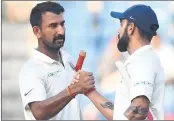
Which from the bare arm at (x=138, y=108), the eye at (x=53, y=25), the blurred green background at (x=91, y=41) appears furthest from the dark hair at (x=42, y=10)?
the blurred green background at (x=91, y=41)

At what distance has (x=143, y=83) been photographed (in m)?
2.91

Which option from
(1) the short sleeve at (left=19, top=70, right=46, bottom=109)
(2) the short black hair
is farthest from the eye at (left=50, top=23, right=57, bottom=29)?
(2) the short black hair

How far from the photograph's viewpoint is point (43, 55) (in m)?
3.61

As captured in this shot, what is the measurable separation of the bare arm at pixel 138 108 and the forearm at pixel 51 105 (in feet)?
1.68

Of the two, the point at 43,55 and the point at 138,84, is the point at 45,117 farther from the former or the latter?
the point at 138,84

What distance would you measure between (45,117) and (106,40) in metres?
1.81

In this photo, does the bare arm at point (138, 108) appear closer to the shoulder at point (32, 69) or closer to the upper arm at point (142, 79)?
the upper arm at point (142, 79)

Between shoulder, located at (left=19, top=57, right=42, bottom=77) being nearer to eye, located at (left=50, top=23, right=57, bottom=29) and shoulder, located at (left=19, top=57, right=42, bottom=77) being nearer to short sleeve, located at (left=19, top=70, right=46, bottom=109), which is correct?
short sleeve, located at (left=19, top=70, right=46, bottom=109)

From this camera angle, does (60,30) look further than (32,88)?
Yes

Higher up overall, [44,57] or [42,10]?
[42,10]

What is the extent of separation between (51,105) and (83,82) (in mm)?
251

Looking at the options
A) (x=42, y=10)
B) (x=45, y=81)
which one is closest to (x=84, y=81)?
(x=45, y=81)

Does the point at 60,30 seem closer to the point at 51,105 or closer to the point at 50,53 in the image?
the point at 50,53

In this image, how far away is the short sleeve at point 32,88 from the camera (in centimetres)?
339
